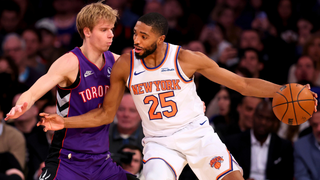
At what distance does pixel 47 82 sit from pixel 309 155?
388 centimetres

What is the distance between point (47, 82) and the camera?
3893 mm

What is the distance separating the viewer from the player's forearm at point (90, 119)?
403 cm

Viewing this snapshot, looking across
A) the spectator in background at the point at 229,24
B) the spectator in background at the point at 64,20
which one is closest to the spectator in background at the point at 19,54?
the spectator in background at the point at 64,20

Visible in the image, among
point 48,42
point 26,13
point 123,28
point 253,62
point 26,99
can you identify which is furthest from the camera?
point 26,13

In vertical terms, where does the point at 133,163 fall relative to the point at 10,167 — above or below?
above

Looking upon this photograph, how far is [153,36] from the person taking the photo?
4094 millimetres

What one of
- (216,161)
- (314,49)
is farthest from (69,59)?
(314,49)

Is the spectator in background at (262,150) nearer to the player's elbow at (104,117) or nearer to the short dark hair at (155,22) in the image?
the player's elbow at (104,117)

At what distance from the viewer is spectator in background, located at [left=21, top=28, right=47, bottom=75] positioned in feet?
29.1

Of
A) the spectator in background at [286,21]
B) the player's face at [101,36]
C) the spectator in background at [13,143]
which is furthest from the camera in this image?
the spectator in background at [286,21]

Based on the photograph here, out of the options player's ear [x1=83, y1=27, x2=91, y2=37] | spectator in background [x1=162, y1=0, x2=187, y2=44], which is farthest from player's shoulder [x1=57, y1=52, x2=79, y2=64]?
spectator in background [x1=162, y1=0, x2=187, y2=44]

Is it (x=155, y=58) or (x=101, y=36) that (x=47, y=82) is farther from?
(x=155, y=58)

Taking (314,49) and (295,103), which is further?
(314,49)

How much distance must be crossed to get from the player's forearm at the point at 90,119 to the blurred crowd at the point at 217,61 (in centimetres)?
163
